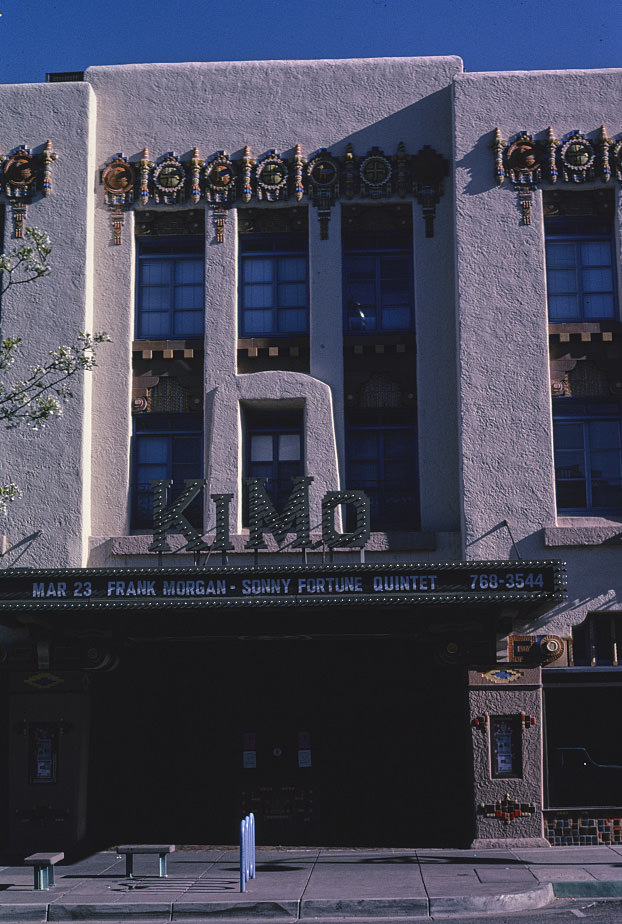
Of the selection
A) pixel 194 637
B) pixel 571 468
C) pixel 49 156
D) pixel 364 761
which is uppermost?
pixel 49 156

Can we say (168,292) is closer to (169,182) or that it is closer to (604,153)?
(169,182)

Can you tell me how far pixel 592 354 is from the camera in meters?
19.9

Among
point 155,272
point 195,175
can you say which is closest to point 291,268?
point 195,175

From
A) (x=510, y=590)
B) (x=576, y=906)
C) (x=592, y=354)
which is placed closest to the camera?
(x=576, y=906)

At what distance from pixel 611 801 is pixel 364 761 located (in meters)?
4.12

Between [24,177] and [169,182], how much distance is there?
2546 mm

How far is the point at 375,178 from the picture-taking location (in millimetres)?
20594

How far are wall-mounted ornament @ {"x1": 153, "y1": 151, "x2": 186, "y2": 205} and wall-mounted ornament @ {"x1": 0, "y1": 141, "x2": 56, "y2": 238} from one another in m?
1.85

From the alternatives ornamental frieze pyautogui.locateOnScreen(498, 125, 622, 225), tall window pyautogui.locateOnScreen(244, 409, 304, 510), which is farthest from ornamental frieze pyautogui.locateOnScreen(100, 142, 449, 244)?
tall window pyautogui.locateOnScreen(244, 409, 304, 510)

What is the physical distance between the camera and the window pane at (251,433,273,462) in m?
20.2

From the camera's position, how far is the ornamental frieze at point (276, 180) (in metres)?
A: 20.6

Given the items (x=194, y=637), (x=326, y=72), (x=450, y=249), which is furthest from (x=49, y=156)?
(x=194, y=637)

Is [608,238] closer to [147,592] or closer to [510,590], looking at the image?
[510,590]

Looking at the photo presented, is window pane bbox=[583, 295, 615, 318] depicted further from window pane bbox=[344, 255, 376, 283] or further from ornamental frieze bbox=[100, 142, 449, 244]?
window pane bbox=[344, 255, 376, 283]
